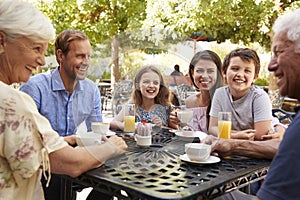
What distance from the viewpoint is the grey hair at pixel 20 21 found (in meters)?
1.16

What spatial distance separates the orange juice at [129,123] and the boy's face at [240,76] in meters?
0.69

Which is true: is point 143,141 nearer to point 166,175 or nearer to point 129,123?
point 129,123

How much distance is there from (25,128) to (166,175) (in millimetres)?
565

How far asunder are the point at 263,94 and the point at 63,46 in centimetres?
133

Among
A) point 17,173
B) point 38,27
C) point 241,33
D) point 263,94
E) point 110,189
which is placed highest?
point 241,33

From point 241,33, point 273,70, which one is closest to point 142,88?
point 273,70

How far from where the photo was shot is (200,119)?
7.05ft

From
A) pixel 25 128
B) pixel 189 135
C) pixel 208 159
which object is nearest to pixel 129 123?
pixel 189 135

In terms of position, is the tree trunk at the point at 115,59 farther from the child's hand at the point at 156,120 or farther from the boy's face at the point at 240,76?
the boy's face at the point at 240,76

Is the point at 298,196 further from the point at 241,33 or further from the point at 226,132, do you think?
the point at 241,33

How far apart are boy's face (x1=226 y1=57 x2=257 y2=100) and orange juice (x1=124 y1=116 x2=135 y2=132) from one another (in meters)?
0.69

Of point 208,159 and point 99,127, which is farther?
point 99,127

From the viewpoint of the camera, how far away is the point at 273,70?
4.00 feet

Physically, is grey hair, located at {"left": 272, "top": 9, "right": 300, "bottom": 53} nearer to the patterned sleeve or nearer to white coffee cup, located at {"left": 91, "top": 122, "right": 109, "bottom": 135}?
the patterned sleeve
